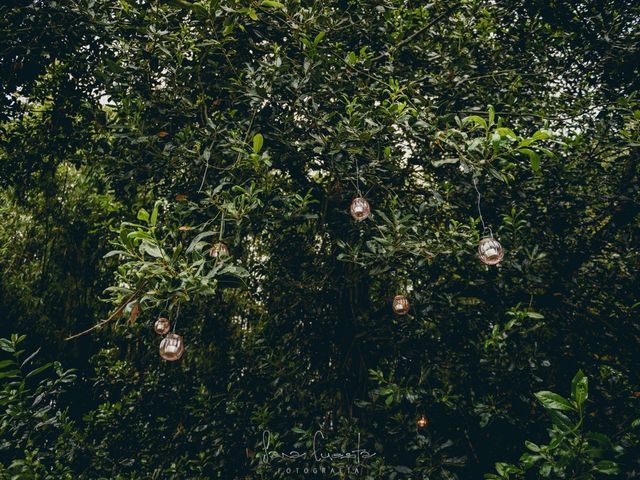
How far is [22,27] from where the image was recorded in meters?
2.52

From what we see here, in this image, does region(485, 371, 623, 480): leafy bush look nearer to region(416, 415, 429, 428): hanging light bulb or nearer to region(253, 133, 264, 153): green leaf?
region(416, 415, 429, 428): hanging light bulb

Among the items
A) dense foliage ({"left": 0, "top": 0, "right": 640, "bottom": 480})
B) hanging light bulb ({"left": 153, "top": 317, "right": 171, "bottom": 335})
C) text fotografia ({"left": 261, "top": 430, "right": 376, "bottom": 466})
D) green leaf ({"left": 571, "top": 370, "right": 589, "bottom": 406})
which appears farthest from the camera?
text fotografia ({"left": 261, "top": 430, "right": 376, "bottom": 466})

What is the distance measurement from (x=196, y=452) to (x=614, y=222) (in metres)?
3.04

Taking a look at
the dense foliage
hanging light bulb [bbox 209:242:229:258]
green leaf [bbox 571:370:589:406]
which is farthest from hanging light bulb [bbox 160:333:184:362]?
green leaf [bbox 571:370:589:406]

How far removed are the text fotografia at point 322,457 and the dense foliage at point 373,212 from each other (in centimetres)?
2

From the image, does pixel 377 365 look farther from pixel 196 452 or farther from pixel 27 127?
pixel 27 127

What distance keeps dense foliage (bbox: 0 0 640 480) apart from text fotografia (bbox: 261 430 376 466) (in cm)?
2

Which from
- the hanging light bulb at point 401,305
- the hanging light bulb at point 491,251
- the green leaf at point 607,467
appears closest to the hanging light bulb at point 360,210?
the hanging light bulb at point 491,251

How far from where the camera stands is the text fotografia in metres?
2.29

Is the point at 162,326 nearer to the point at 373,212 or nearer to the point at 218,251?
the point at 218,251

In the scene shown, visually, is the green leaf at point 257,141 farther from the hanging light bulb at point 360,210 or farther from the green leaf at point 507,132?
the green leaf at point 507,132

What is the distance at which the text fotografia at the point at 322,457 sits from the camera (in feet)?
7.52

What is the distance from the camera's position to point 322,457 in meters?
2.41

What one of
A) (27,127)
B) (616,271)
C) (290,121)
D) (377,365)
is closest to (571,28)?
(616,271)
